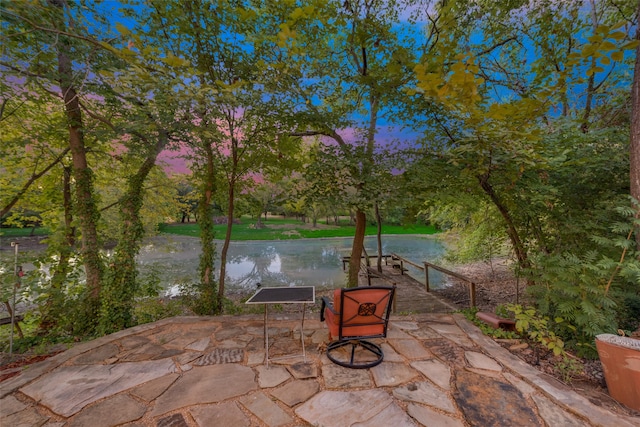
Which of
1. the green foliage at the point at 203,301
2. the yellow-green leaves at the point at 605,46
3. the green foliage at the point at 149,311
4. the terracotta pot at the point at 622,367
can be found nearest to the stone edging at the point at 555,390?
the terracotta pot at the point at 622,367

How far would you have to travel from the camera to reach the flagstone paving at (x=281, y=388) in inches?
65.7

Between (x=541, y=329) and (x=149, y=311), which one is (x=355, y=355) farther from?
(x=149, y=311)

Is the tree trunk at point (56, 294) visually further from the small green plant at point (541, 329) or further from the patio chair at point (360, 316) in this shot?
the small green plant at point (541, 329)

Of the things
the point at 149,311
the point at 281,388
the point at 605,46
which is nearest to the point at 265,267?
the point at 149,311

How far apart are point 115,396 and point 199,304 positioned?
251 centimetres

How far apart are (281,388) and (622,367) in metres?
2.60

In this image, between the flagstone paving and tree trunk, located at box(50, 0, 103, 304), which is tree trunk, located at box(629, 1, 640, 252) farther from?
tree trunk, located at box(50, 0, 103, 304)

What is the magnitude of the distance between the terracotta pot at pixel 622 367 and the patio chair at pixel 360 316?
1.67m

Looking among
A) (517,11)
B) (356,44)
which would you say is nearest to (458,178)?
(356,44)

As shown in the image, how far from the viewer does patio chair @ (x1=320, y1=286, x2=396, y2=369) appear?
7.18 ft

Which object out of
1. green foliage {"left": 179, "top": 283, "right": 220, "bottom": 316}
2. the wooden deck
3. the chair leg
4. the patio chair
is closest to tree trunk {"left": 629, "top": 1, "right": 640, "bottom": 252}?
the patio chair

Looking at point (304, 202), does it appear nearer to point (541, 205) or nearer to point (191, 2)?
point (191, 2)

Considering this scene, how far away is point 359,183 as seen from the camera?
13.8 feet

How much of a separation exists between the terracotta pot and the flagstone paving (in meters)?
0.24
